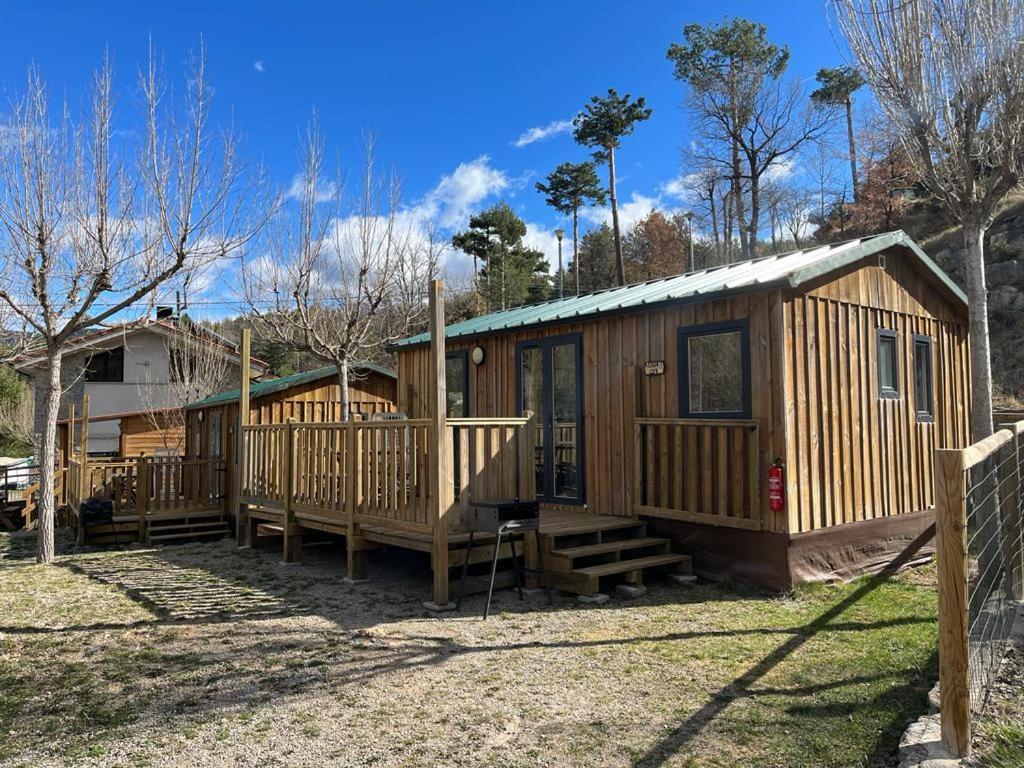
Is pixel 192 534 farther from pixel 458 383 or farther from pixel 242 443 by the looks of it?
pixel 458 383

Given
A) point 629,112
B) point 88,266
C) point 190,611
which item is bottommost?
point 190,611

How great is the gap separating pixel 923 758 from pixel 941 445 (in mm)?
6860

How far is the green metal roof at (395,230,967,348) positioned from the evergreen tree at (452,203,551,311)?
739 inches

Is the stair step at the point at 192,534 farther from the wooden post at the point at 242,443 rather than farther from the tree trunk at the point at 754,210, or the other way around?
the tree trunk at the point at 754,210

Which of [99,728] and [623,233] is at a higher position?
[623,233]

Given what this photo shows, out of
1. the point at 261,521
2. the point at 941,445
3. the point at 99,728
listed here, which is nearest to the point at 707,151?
the point at 941,445

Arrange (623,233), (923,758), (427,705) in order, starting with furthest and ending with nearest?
1. (623,233)
2. (427,705)
3. (923,758)

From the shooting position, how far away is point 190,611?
619cm

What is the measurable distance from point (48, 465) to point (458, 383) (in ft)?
17.3

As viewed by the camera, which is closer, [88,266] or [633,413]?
[633,413]

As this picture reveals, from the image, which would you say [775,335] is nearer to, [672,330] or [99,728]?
[672,330]

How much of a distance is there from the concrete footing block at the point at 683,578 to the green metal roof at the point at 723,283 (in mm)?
2652

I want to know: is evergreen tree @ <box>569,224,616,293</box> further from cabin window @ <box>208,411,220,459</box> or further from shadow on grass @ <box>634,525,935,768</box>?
shadow on grass @ <box>634,525,935,768</box>

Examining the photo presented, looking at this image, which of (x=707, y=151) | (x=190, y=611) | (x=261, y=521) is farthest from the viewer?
(x=707, y=151)
